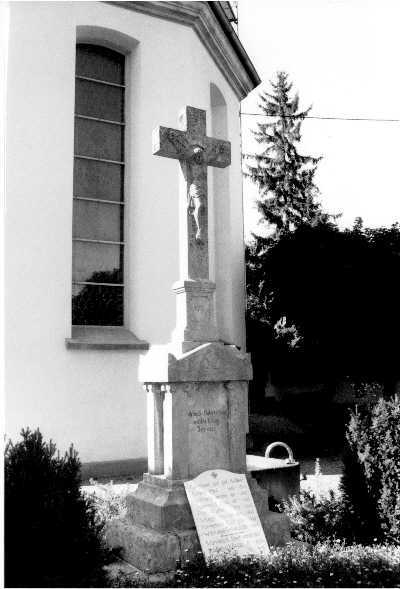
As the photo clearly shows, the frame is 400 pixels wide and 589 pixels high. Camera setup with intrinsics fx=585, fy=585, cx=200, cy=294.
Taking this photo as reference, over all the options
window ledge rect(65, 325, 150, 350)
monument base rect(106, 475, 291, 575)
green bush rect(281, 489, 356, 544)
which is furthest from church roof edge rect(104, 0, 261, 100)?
green bush rect(281, 489, 356, 544)

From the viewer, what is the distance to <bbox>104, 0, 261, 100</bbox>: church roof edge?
10.3 m

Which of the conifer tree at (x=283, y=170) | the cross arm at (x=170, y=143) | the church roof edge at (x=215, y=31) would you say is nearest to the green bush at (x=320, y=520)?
the cross arm at (x=170, y=143)

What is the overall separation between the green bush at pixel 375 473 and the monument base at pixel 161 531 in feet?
2.38

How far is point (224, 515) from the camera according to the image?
205 inches

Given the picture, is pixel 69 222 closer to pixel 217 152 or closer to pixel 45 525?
pixel 217 152

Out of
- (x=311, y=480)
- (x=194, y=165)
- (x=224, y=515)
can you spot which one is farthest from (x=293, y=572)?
(x=311, y=480)

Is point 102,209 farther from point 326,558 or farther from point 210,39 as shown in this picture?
point 326,558

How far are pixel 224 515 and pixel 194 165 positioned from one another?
11.4 feet

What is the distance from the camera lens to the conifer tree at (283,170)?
79.2ft

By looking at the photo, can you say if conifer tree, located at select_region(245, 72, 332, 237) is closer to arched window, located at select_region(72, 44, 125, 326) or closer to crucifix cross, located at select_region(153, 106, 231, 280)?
arched window, located at select_region(72, 44, 125, 326)

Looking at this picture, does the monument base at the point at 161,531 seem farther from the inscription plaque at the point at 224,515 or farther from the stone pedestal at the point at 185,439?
the inscription plaque at the point at 224,515

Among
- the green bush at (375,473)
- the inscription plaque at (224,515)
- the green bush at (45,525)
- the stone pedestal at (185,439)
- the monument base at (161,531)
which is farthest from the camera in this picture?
the green bush at (375,473)

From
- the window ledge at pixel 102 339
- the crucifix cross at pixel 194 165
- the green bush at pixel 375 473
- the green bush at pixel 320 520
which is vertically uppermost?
the crucifix cross at pixel 194 165

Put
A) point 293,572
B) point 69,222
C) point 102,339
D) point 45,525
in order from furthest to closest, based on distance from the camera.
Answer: point 102,339
point 69,222
point 293,572
point 45,525
